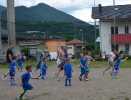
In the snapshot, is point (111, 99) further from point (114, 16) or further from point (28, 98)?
point (114, 16)

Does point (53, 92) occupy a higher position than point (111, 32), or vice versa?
point (111, 32)

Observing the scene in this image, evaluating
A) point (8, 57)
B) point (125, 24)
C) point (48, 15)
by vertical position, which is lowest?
point (8, 57)

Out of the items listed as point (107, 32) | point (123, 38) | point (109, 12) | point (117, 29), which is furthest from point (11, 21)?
point (109, 12)

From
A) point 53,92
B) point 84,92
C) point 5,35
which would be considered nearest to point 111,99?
point 84,92

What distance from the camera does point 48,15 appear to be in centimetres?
16712

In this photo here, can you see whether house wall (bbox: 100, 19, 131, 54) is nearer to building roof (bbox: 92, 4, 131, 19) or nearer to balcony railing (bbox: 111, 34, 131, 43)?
building roof (bbox: 92, 4, 131, 19)

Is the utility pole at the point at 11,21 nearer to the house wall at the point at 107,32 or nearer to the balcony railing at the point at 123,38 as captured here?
the house wall at the point at 107,32

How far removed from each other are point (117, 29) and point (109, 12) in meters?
3.62

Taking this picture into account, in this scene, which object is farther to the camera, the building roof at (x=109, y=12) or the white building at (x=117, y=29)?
the building roof at (x=109, y=12)

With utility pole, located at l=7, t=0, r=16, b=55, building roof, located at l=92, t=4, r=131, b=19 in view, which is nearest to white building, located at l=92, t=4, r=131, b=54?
building roof, located at l=92, t=4, r=131, b=19

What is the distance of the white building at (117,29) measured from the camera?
4727 cm

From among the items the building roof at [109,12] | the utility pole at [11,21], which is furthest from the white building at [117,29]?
the utility pole at [11,21]

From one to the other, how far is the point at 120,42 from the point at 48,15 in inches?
4814

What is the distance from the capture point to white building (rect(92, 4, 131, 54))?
47.3 meters
